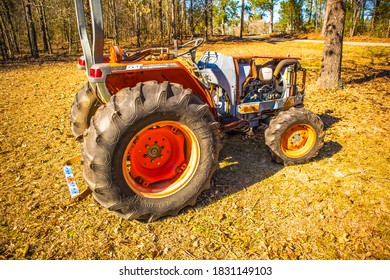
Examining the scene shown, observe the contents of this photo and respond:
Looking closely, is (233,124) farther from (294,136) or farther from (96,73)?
(96,73)

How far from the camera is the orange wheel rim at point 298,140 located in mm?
4004

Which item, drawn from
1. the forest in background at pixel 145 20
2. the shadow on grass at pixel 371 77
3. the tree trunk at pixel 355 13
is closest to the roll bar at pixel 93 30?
the shadow on grass at pixel 371 77

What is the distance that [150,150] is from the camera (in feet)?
10.1

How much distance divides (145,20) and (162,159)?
33752mm

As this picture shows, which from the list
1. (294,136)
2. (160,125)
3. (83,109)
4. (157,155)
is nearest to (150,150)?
(157,155)

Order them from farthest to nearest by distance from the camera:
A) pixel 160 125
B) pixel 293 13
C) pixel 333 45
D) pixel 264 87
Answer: pixel 293 13 < pixel 333 45 < pixel 264 87 < pixel 160 125

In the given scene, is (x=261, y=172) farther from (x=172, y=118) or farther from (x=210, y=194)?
(x=172, y=118)

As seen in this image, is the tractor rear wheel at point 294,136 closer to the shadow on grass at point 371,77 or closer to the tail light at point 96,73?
the tail light at point 96,73

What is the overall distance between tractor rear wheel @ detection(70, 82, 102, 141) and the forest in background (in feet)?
35.6

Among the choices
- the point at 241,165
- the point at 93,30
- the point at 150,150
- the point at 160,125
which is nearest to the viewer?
the point at 93,30

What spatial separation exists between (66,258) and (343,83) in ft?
27.7

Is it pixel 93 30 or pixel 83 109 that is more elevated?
pixel 93 30

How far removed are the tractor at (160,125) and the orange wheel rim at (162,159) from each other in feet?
0.04

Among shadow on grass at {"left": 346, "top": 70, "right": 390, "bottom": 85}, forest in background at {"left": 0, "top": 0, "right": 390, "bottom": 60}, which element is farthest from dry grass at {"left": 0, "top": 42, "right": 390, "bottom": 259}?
forest in background at {"left": 0, "top": 0, "right": 390, "bottom": 60}
